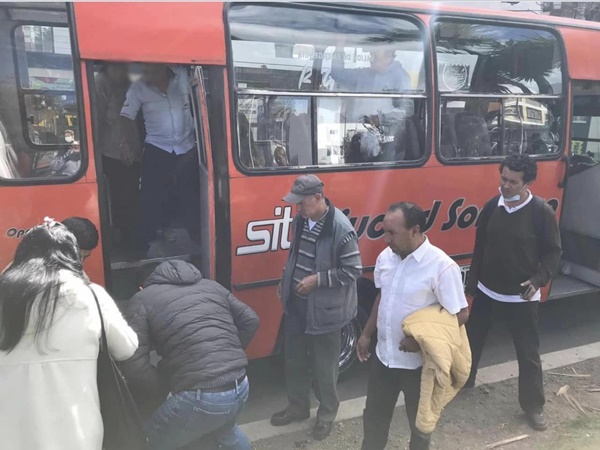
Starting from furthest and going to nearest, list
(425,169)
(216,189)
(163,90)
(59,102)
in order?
1. (425,169)
2. (163,90)
3. (216,189)
4. (59,102)

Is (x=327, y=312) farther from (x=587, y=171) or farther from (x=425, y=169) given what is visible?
(x=587, y=171)

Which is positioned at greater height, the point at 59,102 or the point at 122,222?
the point at 59,102

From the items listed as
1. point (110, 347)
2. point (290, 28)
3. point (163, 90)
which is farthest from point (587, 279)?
point (110, 347)

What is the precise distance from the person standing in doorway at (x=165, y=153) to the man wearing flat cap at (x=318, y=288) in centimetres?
113

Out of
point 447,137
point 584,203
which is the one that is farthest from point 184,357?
point 584,203

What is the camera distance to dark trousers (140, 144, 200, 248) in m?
3.91

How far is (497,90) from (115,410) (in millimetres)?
3865

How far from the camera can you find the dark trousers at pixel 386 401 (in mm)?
2656

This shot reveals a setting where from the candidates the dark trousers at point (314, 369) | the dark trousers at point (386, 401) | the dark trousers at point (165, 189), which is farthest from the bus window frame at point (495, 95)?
the dark trousers at point (386, 401)

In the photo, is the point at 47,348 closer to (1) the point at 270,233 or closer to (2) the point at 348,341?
(1) the point at 270,233

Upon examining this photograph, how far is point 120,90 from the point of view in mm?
3596

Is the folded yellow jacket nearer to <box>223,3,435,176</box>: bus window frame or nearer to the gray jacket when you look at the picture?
the gray jacket

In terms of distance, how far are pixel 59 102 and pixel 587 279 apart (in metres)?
5.16

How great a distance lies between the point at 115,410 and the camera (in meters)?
2.12
